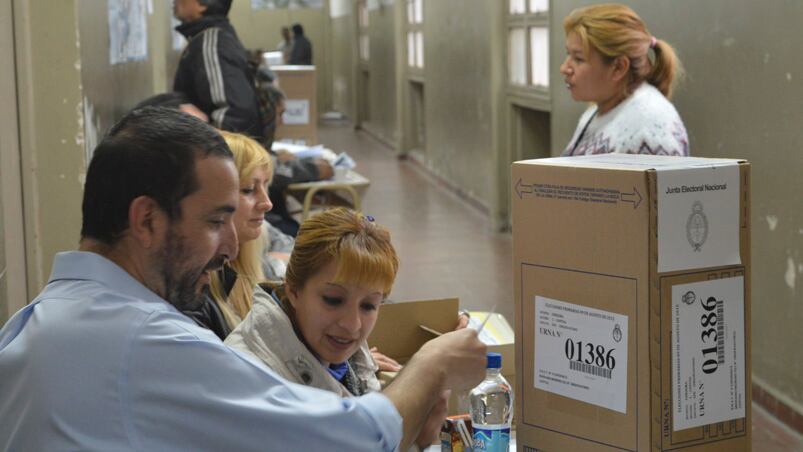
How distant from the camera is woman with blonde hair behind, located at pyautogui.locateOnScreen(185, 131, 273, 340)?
8.54 ft

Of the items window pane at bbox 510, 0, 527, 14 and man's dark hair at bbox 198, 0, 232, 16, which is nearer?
man's dark hair at bbox 198, 0, 232, 16

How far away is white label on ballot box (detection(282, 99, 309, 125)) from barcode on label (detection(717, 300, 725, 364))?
6.54m

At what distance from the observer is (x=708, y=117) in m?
4.36

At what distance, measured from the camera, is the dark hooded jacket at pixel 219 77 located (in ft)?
15.5

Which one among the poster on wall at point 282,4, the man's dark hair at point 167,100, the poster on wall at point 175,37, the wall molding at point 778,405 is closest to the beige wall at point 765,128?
the wall molding at point 778,405

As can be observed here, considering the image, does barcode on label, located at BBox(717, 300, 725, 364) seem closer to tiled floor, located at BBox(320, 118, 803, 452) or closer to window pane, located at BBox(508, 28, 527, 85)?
tiled floor, located at BBox(320, 118, 803, 452)

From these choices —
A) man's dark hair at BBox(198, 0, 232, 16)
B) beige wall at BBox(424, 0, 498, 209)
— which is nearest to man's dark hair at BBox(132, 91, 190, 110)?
man's dark hair at BBox(198, 0, 232, 16)

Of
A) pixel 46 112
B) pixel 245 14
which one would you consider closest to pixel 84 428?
pixel 46 112

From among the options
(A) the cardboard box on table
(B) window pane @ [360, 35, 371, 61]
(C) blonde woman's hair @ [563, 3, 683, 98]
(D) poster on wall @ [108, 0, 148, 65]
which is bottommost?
(A) the cardboard box on table

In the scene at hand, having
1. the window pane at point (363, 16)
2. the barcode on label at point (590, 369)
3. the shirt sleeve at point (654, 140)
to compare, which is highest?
the window pane at point (363, 16)

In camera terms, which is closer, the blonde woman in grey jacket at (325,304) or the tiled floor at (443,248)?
the blonde woman in grey jacket at (325,304)

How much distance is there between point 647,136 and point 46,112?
1.74 metres

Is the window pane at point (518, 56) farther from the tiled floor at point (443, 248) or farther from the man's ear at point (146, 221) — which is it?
the man's ear at point (146, 221)

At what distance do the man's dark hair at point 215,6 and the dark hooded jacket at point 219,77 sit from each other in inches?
0.9
